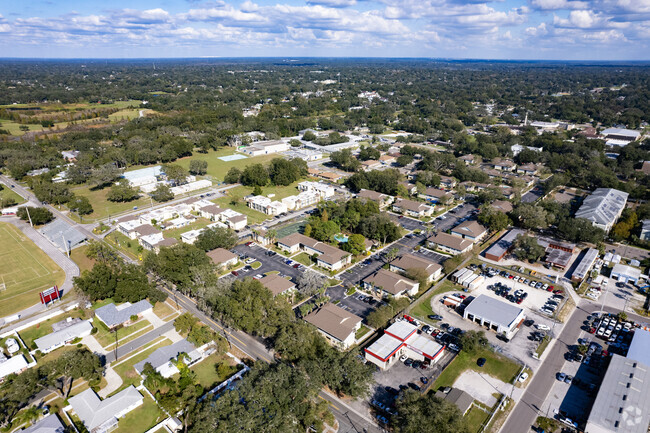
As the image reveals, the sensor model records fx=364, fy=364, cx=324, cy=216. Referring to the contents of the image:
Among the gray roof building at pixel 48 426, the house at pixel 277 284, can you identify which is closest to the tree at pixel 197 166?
the house at pixel 277 284

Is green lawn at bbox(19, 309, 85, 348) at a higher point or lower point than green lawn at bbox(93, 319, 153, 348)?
lower

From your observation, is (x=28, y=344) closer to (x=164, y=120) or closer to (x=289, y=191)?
(x=289, y=191)

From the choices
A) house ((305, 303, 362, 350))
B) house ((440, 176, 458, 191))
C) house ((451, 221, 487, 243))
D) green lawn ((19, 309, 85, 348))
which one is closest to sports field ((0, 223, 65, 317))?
green lawn ((19, 309, 85, 348))

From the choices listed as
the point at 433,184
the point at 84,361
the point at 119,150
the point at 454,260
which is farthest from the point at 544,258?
the point at 119,150

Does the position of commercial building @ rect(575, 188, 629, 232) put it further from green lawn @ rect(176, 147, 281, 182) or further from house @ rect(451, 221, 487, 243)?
green lawn @ rect(176, 147, 281, 182)

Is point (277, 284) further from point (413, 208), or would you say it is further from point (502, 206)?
point (502, 206)

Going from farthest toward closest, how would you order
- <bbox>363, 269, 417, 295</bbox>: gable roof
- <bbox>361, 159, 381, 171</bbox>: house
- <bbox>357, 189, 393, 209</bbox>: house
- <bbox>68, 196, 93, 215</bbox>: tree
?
<bbox>361, 159, 381, 171</bbox>: house
<bbox>357, 189, 393, 209</bbox>: house
<bbox>68, 196, 93, 215</bbox>: tree
<bbox>363, 269, 417, 295</bbox>: gable roof

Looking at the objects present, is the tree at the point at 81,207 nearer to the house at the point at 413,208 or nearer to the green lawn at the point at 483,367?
the house at the point at 413,208
